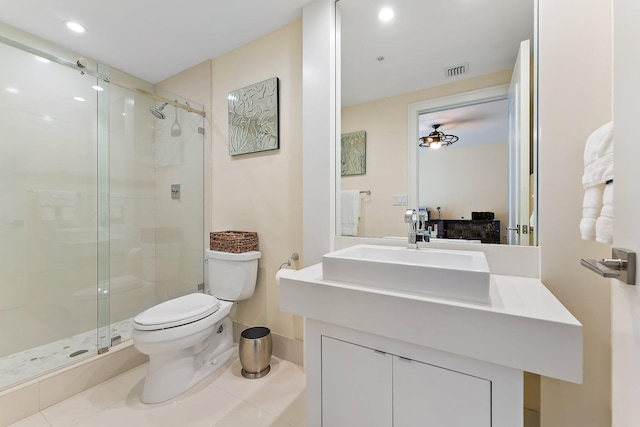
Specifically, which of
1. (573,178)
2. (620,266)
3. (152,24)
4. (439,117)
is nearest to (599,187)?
(573,178)

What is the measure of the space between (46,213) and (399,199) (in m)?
2.40

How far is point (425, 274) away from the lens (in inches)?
35.1

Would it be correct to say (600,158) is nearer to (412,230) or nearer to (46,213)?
(412,230)

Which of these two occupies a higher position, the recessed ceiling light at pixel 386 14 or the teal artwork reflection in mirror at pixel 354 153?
the recessed ceiling light at pixel 386 14

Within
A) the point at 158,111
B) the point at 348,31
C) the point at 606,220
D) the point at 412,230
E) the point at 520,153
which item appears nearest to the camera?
the point at 606,220

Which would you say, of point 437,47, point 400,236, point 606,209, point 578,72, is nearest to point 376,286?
point 400,236

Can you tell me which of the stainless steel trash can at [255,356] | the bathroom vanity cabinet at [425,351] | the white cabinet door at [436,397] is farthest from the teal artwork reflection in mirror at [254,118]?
the white cabinet door at [436,397]

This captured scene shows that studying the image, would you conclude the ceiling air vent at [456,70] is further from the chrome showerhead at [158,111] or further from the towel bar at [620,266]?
the chrome showerhead at [158,111]

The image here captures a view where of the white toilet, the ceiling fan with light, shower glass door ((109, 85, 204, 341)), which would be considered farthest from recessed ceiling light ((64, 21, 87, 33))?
the ceiling fan with light

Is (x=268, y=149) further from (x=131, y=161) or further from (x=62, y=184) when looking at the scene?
(x=62, y=184)

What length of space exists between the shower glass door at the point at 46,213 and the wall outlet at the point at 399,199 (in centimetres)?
213

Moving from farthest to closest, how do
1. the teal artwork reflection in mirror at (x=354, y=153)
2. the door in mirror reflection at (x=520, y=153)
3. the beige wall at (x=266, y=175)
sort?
the beige wall at (x=266, y=175)
the teal artwork reflection in mirror at (x=354, y=153)
the door in mirror reflection at (x=520, y=153)

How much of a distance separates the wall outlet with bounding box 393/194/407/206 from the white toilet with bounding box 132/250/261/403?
1035 mm

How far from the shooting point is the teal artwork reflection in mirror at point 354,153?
1557mm
